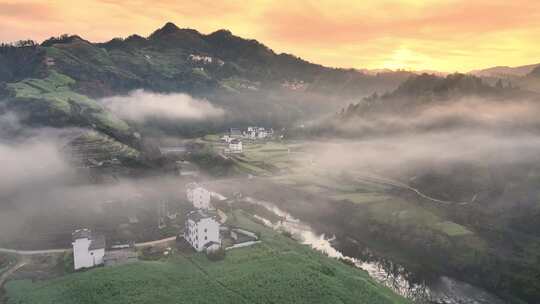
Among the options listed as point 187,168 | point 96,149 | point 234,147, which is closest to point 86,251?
point 96,149

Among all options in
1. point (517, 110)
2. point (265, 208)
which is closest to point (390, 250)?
point (265, 208)

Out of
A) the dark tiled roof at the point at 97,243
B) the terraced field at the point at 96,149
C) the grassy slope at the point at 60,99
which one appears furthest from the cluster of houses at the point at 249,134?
the dark tiled roof at the point at 97,243

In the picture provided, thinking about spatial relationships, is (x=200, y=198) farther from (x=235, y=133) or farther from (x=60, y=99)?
(x=235, y=133)

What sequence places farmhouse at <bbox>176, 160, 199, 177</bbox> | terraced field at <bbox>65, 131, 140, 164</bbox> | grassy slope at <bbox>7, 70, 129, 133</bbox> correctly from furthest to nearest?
farmhouse at <bbox>176, 160, 199, 177</bbox>
grassy slope at <bbox>7, 70, 129, 133</bbox>
terraced field at <bbox>65, 131, 140, 164</bbox>

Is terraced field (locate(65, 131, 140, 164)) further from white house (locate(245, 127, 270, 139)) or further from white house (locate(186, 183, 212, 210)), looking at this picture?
white house (locate(245, 127, 270, 139))

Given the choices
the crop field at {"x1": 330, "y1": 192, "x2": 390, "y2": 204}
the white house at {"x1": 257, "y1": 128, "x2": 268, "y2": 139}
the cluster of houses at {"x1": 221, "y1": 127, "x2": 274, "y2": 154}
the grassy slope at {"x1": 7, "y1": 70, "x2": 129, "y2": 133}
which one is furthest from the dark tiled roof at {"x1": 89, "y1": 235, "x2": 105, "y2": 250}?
the white house at {"x1": 257, "y1": 128, "x2": 268, "y2": 139}

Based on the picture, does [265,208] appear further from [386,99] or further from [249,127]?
[249,127]
